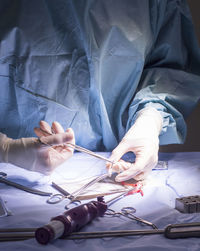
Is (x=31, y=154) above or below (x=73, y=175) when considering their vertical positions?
above

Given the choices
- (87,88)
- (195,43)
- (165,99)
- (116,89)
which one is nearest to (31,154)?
(87,88)

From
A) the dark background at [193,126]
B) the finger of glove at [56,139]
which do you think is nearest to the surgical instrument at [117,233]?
the finger of glove at [56,139]

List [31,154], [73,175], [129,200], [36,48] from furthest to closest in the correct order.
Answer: [36,48], [73,175], [31,154], [129,200]

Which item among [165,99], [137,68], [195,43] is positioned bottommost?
[165,99]

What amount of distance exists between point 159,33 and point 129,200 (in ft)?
3.76

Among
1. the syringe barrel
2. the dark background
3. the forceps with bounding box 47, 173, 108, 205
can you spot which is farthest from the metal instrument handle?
the dark background

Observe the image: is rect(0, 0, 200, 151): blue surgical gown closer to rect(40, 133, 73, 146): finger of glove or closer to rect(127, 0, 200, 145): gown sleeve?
rect(127, 0, 200, 145): gown sleeve

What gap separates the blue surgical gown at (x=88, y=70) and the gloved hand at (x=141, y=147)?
0.11 m

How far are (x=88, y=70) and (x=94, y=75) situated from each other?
0.17ft

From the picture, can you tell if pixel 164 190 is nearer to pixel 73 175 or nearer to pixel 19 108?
pixel 73 175

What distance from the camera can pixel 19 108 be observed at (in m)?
1.66

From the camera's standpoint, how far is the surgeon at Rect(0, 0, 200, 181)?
1.60 meters

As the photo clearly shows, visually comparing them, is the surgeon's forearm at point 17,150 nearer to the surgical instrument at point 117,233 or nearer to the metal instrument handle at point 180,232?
the surgical instrument at point 117,233

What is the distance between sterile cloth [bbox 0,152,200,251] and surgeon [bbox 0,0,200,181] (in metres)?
0.13
